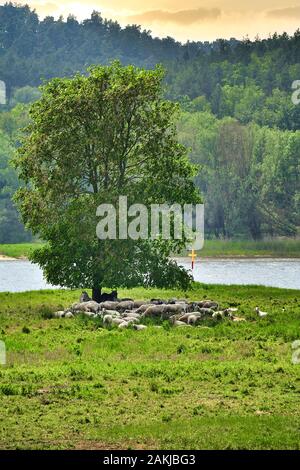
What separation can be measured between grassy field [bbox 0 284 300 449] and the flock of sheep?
2.68ft

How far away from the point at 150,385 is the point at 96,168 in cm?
2166

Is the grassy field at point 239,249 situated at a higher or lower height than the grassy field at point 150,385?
lower

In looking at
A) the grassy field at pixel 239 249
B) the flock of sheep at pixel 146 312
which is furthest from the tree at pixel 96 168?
the grassy field at pixel 239 249

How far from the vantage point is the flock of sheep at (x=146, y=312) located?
3859 centimetres

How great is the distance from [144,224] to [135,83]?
5894mm

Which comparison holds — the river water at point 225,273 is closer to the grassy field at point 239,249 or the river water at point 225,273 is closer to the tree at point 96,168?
the grassy field at point 239,249

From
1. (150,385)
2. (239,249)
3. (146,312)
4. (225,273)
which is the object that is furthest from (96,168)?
(239,249)

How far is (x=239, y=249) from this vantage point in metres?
123

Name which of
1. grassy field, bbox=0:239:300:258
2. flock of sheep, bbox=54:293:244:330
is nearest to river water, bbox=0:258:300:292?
grassy field, bbox=0:239:300:258

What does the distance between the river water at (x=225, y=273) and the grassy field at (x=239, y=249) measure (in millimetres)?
2696

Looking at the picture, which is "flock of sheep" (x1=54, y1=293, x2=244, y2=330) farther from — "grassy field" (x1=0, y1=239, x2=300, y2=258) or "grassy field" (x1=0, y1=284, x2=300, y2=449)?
"grassy field" (x1=0, y1=239, x2=300, y2=258)

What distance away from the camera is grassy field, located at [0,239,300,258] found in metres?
120
